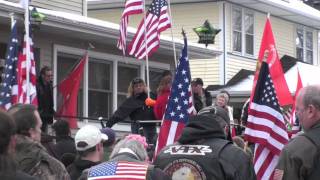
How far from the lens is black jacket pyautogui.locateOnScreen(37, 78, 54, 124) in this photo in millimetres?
12125

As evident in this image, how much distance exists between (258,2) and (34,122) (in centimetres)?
2212

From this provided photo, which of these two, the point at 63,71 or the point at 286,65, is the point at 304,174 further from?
the point at 286,65

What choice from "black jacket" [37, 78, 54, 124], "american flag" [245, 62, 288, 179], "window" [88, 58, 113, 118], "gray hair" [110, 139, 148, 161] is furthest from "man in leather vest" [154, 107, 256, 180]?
"window" [88, 58, 113, 118]

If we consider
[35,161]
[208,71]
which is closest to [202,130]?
[35,161]

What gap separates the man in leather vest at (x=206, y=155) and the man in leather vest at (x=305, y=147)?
30cm

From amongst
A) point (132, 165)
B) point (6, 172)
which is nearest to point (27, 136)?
point (132, 165)

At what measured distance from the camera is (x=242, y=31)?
1055 inches

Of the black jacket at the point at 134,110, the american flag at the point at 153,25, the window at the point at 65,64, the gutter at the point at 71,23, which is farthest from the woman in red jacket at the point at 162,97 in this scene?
the window at the point at 65,64

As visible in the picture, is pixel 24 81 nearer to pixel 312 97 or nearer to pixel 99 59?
pixel 312 97

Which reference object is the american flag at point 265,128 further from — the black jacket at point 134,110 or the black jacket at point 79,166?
the black jacket at point 134,110

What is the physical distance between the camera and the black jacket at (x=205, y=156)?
495cm

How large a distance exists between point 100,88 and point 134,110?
432 centimetres

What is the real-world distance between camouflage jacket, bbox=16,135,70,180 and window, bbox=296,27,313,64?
26086 millimetres

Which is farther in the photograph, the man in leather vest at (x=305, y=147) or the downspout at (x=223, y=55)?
the downspout at (x=223, y=55)
